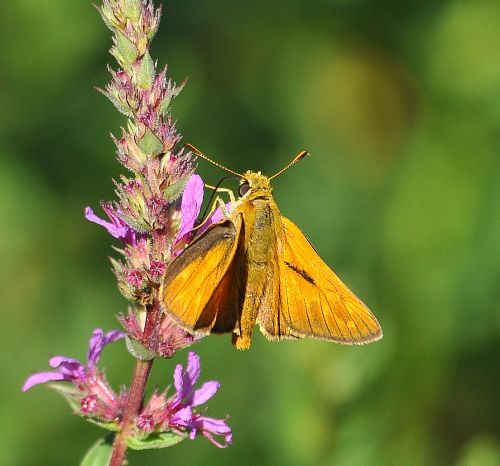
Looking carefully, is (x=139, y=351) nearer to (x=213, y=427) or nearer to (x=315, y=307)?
(x=213, y=427)

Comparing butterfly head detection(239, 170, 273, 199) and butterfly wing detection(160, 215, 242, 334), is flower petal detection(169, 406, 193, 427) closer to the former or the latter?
butterfly wing detection(160, 215, 242, 334)

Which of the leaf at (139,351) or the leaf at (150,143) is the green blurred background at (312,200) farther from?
the leaf at (150,143)

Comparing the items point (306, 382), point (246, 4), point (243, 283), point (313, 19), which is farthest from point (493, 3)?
point (243, 283)

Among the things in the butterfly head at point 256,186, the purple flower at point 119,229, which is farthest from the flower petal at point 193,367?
the butterfly head at point 256,186

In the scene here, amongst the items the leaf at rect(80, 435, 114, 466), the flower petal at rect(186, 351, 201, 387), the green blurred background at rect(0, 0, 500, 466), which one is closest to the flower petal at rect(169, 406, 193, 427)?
the flower petal at rect(186, 351, 201, 387)

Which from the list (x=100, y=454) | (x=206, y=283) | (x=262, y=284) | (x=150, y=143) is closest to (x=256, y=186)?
(x=262, y=284)
